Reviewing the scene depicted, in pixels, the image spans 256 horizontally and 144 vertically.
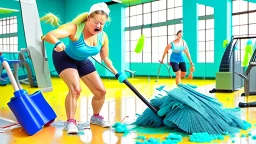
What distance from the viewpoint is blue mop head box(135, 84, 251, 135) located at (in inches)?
104

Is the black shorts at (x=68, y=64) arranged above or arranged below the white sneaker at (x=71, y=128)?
above

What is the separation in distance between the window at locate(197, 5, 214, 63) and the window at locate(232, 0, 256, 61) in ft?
2.83

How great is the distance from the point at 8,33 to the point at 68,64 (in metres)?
9.91

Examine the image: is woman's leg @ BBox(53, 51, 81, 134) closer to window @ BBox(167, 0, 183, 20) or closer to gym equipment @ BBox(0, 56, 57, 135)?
gym equipment @ BBox(0, 56, 57, 135)

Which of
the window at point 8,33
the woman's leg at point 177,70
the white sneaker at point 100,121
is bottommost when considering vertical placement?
the white sneaker at point 100,121

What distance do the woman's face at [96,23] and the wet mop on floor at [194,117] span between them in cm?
94

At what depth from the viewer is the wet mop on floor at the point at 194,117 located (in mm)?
2598

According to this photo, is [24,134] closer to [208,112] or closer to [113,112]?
[113,112]

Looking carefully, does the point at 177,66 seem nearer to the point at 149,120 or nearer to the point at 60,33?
the point at 149,120

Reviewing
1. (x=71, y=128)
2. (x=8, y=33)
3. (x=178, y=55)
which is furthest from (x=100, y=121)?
(x=8, y=33)

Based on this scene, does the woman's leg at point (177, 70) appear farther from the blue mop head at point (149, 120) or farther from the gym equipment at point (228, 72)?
the blue mop head at point (149, 120)

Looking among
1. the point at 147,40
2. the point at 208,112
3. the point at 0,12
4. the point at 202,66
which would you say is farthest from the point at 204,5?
the point at 208,112

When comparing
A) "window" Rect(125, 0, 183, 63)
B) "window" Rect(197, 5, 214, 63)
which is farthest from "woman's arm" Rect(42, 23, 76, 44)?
"window" Rect(125, 0, 183, 63)

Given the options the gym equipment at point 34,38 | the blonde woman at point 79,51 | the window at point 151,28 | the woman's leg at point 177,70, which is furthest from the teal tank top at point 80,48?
the window at point 151,28
